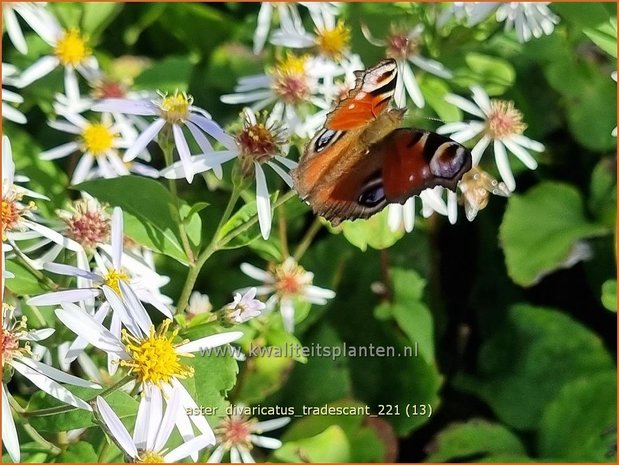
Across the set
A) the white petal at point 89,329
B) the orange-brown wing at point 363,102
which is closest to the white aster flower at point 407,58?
the orange-brown wing at point 363,102

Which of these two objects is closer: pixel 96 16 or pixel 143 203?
pixel 143 203

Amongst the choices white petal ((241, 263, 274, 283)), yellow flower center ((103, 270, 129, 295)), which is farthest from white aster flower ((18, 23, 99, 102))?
yellow flower center ((103, 270, 129, 295))

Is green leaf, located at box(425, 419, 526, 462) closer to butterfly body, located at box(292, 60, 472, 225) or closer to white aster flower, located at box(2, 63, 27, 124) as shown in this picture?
butterfly body, located at box(292, 60, 472, 225)

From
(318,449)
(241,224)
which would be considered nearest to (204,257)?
(241,224)

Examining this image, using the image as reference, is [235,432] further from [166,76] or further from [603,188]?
[603,188]

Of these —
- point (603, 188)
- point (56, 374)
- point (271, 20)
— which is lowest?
point (56, 374)

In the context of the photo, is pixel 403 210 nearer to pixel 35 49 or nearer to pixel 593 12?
pixel 593 12
